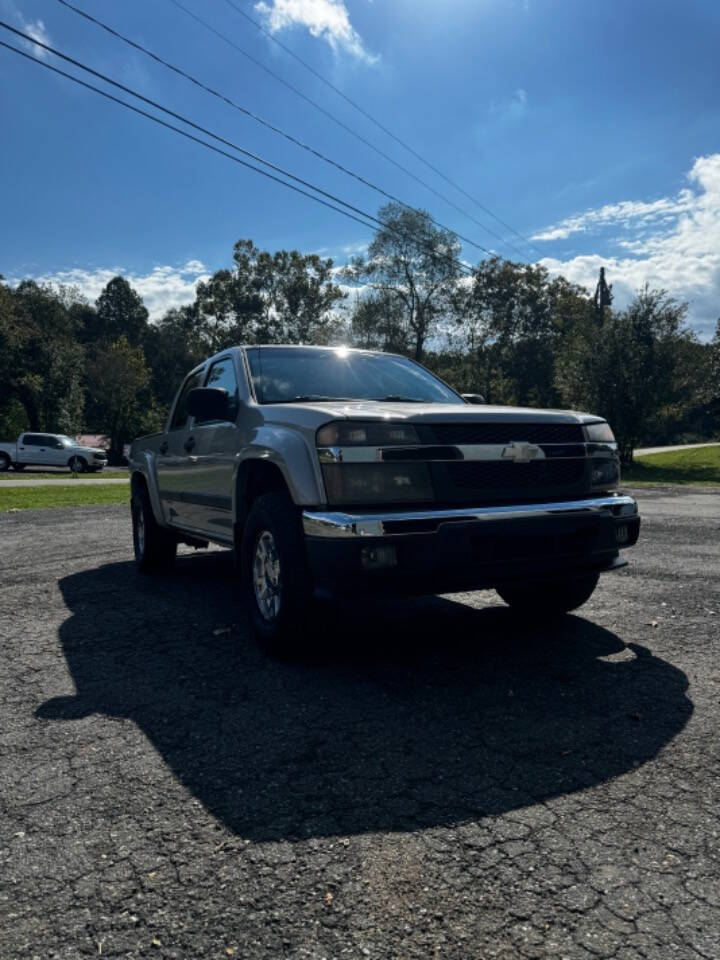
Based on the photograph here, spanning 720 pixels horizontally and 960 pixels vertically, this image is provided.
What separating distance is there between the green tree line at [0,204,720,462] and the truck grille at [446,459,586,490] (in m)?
25.6

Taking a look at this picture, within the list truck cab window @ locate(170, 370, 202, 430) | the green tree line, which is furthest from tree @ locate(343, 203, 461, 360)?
truck cab window @ locate(170, 370, 202, 430)

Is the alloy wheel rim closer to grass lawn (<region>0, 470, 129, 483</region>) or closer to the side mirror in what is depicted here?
the side mirror

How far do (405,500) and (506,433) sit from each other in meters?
0.73

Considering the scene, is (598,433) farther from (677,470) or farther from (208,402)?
(677,470)

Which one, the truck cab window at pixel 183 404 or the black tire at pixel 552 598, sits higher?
the truck cab window at pixel 183 404

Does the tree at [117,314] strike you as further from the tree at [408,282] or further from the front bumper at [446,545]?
the front bumper at [446,545]

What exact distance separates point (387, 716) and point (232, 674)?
103 centimetres

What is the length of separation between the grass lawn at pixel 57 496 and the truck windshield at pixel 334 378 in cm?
1011

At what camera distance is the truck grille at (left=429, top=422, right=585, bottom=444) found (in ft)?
12.3

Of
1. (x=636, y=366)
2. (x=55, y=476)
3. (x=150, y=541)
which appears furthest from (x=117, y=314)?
(x=150, y=541)

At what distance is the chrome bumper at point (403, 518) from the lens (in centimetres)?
340

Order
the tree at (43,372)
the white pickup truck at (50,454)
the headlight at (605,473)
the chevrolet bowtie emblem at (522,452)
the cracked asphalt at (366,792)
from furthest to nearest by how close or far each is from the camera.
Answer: the tree at (43,372), the white pickup truck at (50,454), the headlight at (605,473), the chevrolet bowtie emblem at (522,452), the cracked asphalt at (366,792)

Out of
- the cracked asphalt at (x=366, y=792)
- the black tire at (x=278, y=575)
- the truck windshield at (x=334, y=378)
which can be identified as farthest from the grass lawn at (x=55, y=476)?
the cracked asphalt at (x=366, y=792)

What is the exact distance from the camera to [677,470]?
30.3 m
